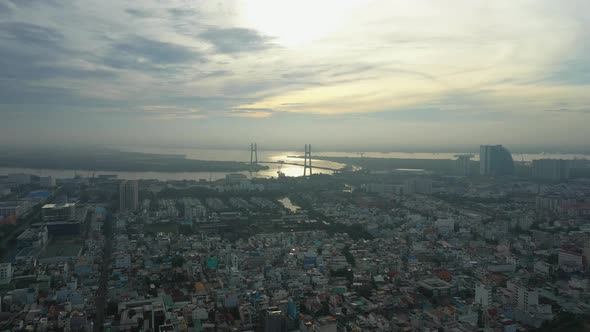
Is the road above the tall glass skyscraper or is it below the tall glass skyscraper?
below

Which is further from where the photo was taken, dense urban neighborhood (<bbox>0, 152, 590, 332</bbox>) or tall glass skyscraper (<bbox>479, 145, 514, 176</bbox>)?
tall glass skyscraper (<bbox>479, 145, 514, 176</bbox>)

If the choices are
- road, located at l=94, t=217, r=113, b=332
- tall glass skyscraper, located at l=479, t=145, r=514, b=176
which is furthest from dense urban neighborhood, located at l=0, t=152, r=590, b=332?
tall glass skyscraper, located at l=479, t=145, r=514, b=176

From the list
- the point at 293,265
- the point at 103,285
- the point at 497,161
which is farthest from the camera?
the point at 497,161

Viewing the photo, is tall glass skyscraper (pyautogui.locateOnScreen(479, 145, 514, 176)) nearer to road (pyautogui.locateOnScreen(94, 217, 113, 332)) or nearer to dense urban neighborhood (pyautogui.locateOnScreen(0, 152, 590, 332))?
dense urban neighborhood (pyautogui.locateOnScreen(0, 152, 590, 332))

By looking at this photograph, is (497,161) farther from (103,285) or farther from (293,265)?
(103,285)

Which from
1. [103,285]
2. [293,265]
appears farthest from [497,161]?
[103,285]

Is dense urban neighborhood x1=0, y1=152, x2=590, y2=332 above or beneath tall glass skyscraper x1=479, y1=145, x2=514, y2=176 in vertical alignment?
beneath

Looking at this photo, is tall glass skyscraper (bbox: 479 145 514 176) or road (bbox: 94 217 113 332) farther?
tall glass skyscraper (bbox: 479 145 514 176)

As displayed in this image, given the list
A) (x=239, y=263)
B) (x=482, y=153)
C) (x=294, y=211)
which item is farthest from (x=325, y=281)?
(x=482, y=153)
